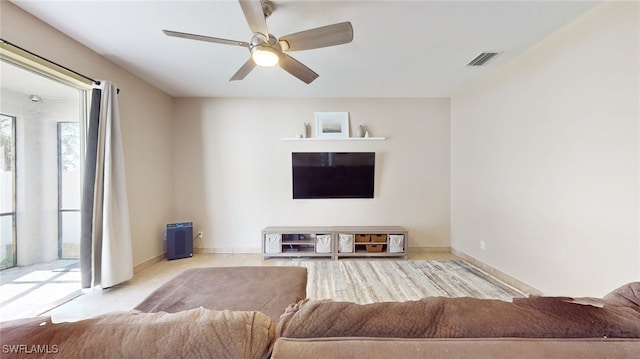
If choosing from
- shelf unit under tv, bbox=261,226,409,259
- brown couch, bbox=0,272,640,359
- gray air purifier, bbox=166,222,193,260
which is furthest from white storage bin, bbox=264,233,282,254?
brown couch, bbox=0,272,640,359

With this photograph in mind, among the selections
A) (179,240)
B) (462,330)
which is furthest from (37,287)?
(462,330)

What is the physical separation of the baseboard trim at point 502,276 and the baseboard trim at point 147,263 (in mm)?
4479

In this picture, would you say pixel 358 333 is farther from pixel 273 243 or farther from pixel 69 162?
pixel 69 162

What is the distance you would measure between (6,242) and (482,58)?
5.05m

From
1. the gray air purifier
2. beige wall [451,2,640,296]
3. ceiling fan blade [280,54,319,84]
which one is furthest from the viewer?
the gray air purifier

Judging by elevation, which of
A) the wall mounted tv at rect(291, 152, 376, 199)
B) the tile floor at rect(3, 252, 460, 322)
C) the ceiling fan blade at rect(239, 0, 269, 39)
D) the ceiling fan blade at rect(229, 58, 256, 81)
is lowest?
the tile floor at rect(3, 252, 460, 322)

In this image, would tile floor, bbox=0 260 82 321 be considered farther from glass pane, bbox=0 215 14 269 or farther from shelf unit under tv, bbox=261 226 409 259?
shelf unit under tv, bbox=261 226 409 259

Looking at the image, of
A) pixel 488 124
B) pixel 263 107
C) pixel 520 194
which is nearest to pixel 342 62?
pixel 263 107

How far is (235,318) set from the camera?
2.13 ft

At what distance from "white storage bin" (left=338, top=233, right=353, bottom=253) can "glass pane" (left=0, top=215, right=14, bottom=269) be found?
3493 mm

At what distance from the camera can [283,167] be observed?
13.5 ft

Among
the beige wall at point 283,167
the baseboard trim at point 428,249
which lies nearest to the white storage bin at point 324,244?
the beige wall at point 283,167

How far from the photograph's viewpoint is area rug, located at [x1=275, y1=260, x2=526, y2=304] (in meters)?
2.59

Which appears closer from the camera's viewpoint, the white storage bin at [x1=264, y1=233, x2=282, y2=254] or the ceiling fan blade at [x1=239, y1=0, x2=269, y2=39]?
the ceiling fan blade at [x1=239, y1=0, x2=269, y2=39]
